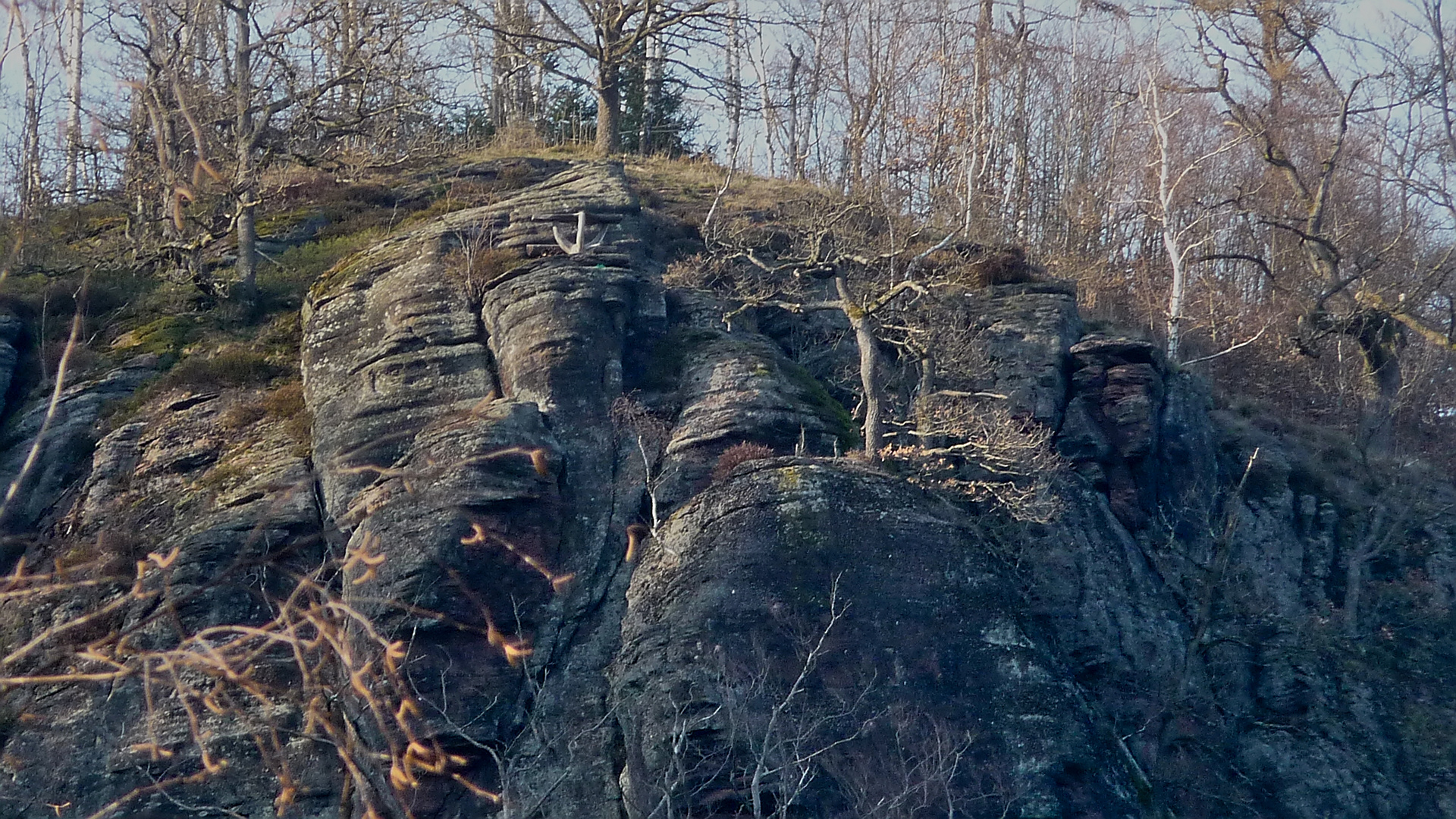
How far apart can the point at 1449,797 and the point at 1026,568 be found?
23.6ft

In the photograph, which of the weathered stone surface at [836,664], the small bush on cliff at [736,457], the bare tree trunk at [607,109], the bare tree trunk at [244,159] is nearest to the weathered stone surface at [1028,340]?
the weathered stone surface at [836,664]

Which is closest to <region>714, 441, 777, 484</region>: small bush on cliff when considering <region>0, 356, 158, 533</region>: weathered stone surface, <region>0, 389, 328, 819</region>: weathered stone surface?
<region>0, 389, 328, 819</region>: weathered stone surface

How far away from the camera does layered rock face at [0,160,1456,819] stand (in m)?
16.2

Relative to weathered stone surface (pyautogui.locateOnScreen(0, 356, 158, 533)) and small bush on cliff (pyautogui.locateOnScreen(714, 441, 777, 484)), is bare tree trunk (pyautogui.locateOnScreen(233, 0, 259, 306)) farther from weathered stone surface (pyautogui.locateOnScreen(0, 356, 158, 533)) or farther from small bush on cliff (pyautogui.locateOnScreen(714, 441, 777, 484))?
small bush on cliff (pyautogui.locateOnScreen(714, 441, 777, 484))

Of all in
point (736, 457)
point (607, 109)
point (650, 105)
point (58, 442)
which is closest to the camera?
point (736, 457)

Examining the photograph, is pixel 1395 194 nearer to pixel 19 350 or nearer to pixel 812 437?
pixel 812 437

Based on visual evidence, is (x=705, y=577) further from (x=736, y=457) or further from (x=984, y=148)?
(x=984, y=148)

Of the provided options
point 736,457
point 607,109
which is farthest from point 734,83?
point 736,457

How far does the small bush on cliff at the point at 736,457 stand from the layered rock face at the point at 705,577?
33 centimetres

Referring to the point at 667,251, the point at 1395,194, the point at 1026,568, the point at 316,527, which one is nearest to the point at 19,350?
the point at 316,527

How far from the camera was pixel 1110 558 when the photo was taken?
2070cm

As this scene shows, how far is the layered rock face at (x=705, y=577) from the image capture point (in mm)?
16156

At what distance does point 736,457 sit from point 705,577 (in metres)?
2.38

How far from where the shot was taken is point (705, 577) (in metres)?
17.4
